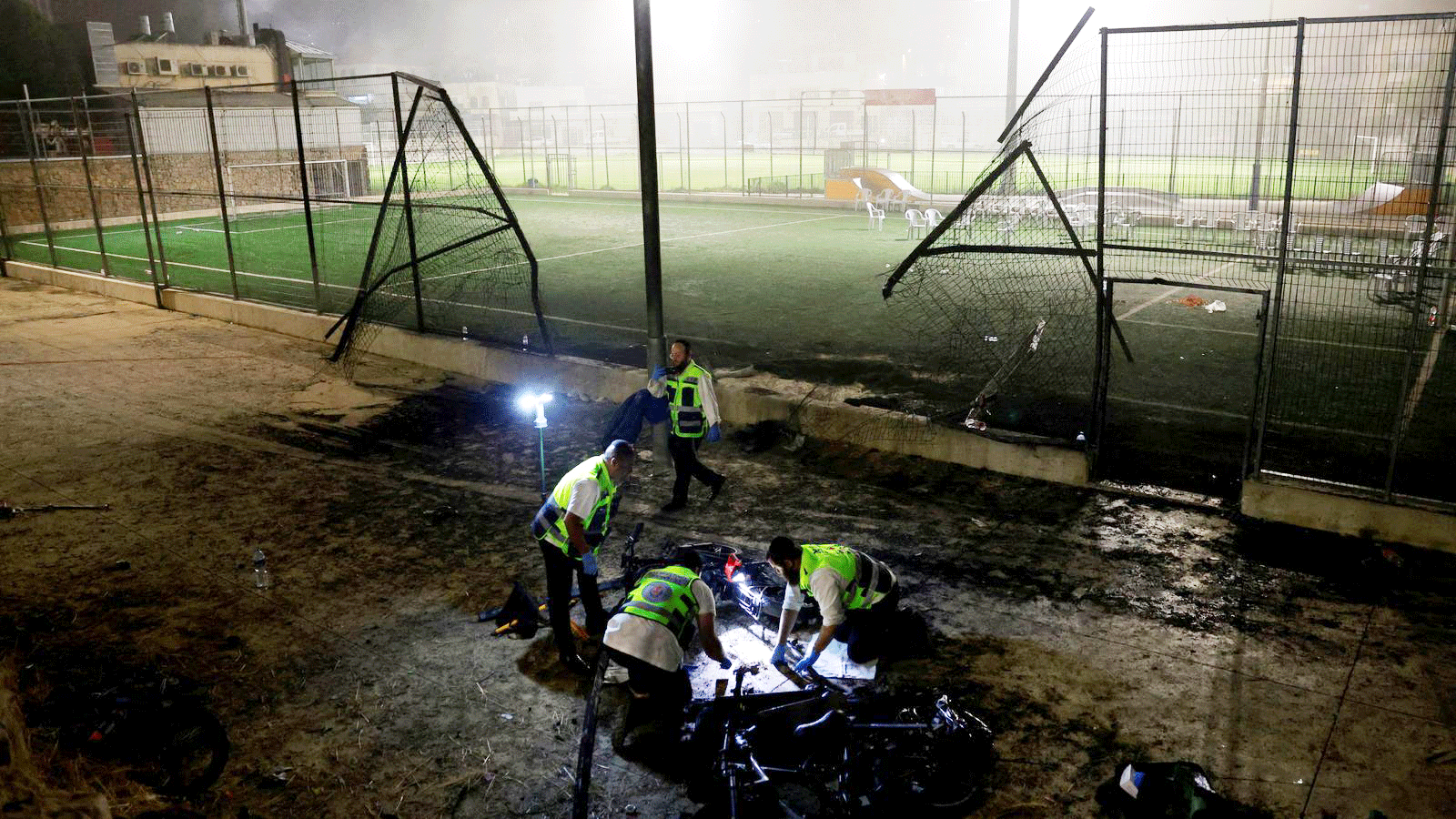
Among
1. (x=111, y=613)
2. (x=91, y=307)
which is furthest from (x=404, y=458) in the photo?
(x=91, y=307)

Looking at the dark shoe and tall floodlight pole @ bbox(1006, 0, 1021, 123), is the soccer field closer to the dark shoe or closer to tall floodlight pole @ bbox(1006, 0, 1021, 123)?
Result: the dark shoe

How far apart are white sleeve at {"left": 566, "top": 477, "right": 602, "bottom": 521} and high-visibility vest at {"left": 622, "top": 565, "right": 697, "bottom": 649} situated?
61 cm

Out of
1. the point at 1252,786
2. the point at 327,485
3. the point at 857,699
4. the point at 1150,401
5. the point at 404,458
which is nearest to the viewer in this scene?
the point at 1252,786

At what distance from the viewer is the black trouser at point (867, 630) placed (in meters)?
6.53

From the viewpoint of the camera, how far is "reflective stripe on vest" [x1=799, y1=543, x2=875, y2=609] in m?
6.28

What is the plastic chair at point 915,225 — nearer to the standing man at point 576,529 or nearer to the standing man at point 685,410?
the standing man at point 685,410

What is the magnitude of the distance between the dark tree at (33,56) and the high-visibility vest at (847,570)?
159 ft

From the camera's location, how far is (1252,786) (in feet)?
17.4

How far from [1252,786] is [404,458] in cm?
810

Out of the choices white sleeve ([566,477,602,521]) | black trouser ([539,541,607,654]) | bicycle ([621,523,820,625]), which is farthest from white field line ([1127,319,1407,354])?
black trouser ([539,541,607,654])

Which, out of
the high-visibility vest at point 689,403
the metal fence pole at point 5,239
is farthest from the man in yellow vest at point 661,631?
the metal fence pole at point 5,239

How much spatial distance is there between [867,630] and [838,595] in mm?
515

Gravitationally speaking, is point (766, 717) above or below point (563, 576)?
below

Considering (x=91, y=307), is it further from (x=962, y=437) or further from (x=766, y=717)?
(x=766, y=717)
